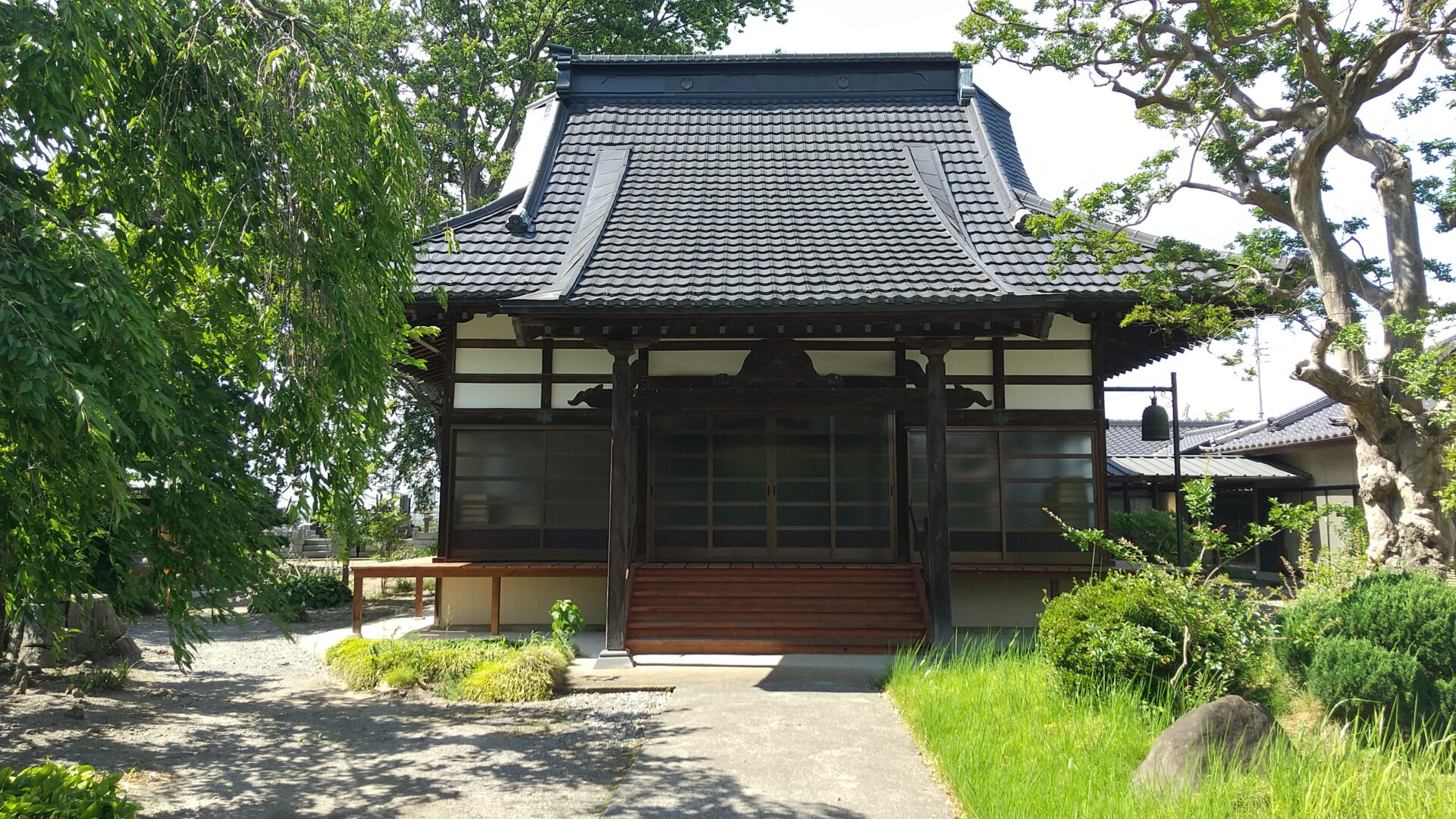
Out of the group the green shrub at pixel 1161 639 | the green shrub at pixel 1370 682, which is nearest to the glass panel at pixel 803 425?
the green shrub at pixel 1161 639

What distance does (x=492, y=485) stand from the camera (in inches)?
406

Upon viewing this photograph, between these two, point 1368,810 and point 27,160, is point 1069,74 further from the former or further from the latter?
point 27,160

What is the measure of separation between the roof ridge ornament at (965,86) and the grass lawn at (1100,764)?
352 inches

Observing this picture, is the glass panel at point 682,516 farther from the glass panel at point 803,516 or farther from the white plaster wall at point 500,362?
the white plaster wall at point 500,362

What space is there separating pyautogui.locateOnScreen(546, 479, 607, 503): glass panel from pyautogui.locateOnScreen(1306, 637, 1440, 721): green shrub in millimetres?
6941

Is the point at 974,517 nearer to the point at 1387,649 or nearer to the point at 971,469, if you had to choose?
the point at 971,469

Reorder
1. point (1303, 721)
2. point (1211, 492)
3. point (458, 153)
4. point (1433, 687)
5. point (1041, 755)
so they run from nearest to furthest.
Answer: point (1041, 755) < point (1433, 687) < point (1303, 721) < point (1211, 492) < point (458, 153)

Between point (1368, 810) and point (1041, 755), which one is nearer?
point (1368, 810)

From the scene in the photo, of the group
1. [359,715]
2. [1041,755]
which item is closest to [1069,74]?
[1041,755]

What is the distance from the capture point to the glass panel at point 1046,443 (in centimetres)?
1028

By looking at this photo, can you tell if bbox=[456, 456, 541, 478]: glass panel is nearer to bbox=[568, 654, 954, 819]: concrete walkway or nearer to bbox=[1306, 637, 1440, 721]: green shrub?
bbox=[568, 654, 954, 819]: concrete walkway

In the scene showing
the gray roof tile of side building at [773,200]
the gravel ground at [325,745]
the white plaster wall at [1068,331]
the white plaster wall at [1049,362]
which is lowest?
the gravel ground at [325,745]

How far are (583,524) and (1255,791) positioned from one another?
730 centimetres

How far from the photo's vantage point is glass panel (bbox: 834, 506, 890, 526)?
34.1 feet
